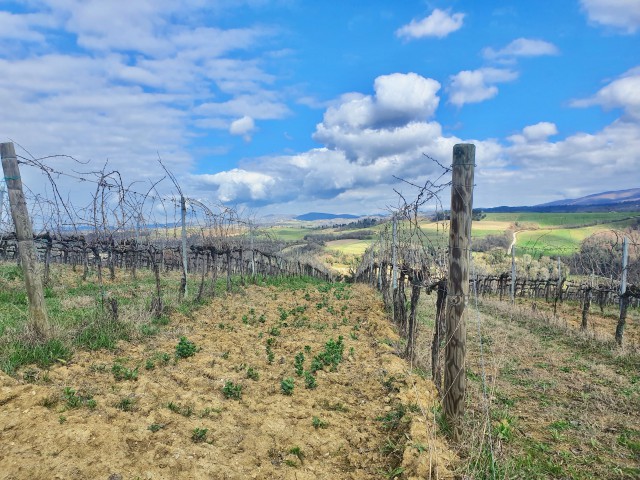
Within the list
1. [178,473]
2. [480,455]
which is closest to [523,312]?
[480,455]

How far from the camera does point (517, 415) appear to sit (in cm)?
569

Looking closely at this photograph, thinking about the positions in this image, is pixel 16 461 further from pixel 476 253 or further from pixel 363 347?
pixel 476 253

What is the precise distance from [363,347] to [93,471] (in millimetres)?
5801

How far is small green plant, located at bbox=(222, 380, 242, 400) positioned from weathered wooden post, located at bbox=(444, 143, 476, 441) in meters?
2.72

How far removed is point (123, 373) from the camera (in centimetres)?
523

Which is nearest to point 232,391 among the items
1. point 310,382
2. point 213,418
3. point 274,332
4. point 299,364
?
point 213,418

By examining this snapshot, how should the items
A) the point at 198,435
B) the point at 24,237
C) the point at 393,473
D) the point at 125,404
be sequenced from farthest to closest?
the point at 24,237 → the point at 125,404 → the point at 198,435 → the point at 393,473

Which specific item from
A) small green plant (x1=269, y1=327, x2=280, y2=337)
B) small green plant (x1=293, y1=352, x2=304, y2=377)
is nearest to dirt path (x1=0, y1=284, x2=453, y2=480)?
small green plant (x1=293, y1=352, x2=304, y2=377)

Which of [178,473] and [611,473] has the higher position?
[178,473]

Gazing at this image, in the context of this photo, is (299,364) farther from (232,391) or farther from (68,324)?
(68,324)

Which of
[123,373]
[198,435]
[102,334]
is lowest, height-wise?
[198,435]

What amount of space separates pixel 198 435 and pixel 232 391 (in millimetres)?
1210

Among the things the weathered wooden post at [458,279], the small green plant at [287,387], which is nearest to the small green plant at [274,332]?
the small green plant at [287,387]

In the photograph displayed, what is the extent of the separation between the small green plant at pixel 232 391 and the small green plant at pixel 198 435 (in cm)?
107
